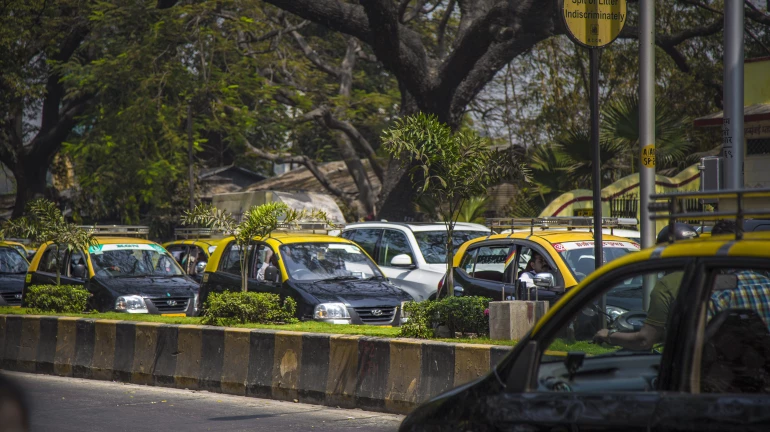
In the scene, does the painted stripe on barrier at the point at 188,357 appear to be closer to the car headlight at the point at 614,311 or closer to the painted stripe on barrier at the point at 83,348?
the painted stripe on barrier at the point at 83,348

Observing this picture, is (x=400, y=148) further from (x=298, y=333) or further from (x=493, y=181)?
(x=298, y=333)

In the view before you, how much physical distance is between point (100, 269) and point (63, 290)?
5.26 ft

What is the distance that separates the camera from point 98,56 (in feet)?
102

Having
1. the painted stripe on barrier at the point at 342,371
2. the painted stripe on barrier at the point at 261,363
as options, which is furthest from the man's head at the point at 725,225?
the painted stripe on barrier at the point at 261,363

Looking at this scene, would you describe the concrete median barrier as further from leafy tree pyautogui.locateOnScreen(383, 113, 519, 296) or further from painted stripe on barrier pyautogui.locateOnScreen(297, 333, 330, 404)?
leafy tree pyautogui.locateOnScreen(383, 113, 519, 296)

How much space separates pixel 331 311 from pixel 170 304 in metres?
4.20

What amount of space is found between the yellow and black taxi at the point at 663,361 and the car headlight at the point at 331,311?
861cm

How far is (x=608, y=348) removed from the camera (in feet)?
13.0

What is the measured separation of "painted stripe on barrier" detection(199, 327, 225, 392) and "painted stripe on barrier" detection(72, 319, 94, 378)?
6.75 ft

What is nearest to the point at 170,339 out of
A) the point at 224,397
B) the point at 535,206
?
the point at 224,397

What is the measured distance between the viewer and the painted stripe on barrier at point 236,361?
10344 millimetres

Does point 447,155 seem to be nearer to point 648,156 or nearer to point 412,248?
point 648,156

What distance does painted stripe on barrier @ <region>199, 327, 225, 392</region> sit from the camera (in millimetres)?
10602

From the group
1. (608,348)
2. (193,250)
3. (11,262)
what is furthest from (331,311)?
(11,262)
